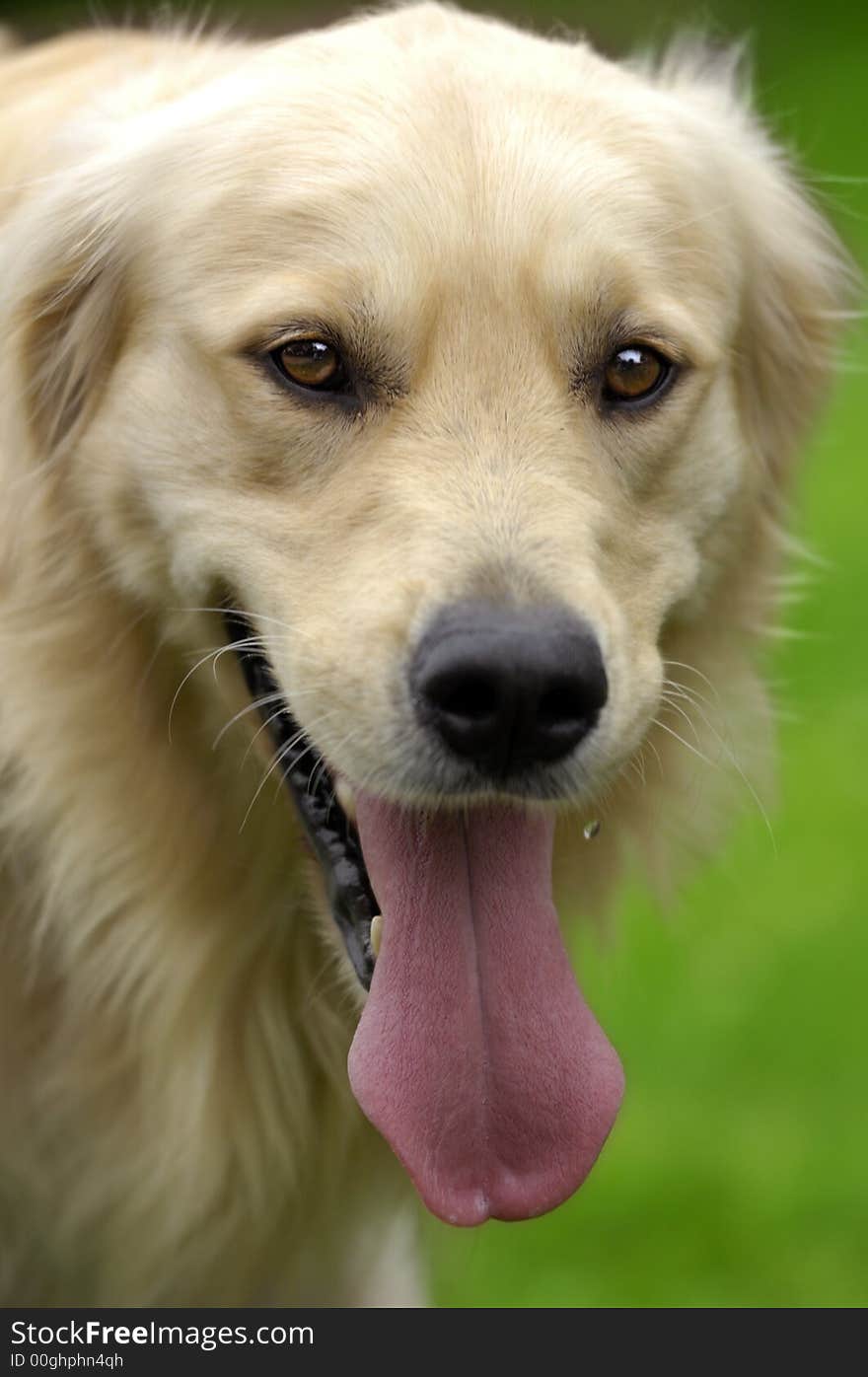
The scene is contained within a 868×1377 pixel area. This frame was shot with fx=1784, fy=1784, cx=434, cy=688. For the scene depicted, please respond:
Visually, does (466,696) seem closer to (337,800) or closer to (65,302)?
(337,800)

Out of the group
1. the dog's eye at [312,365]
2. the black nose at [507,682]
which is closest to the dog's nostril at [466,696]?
the black nose at [507,682]

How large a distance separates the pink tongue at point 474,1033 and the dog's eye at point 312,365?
2.29 ft

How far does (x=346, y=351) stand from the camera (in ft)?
9.58

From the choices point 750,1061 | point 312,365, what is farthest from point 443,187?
point 750,1061

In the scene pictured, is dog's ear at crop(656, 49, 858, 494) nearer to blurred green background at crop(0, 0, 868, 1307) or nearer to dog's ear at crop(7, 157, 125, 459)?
blurred green background at crop(0, 0, 868, 1307)

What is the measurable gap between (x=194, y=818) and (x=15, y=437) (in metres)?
0.79

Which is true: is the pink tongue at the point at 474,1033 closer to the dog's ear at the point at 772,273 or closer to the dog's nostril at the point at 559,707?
the dog's nostril at the point at 559,707

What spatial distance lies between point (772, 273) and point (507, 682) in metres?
1.45

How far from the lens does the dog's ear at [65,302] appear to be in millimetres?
3291

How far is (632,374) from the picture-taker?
121 inches

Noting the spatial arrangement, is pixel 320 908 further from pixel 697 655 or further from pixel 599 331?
pixel 599 331

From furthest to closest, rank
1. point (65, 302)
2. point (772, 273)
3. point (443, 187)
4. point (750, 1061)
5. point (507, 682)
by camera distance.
Result: point (750, 1061), point (772, 273), point (65, 302), point (443, 187), point (507, 682)

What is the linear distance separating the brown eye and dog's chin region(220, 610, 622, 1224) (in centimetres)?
73
